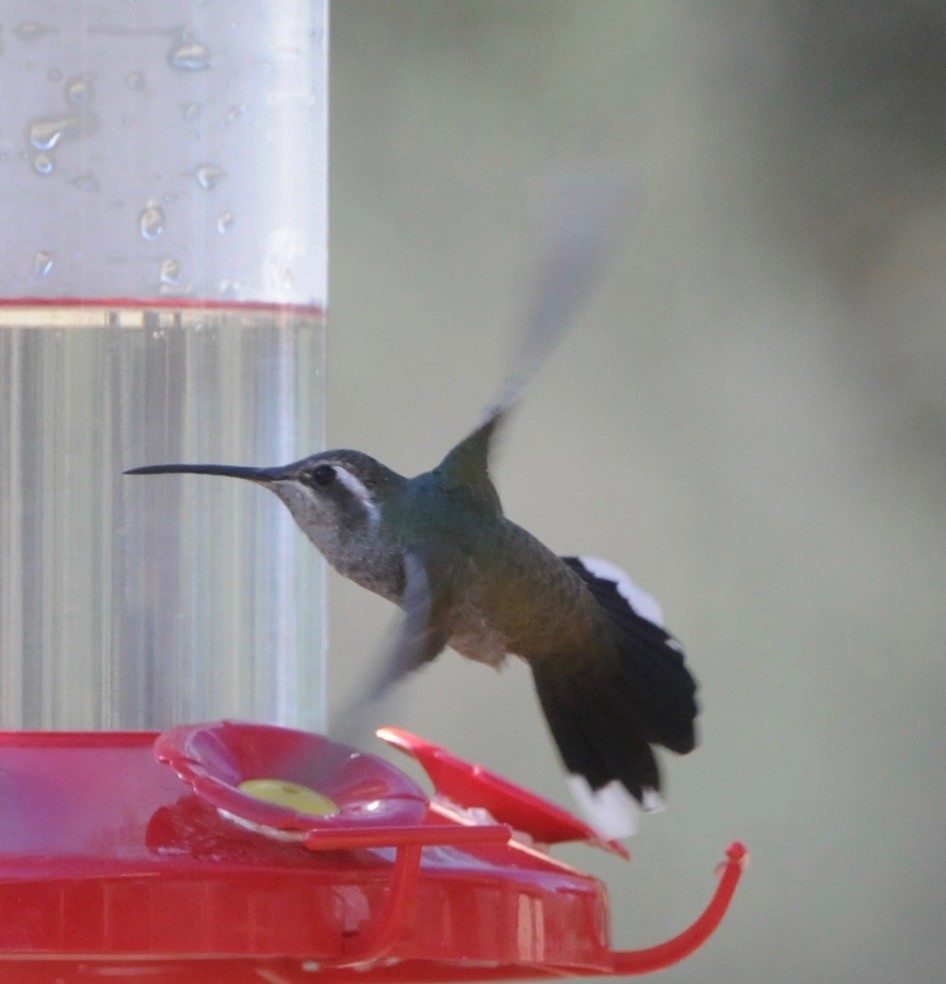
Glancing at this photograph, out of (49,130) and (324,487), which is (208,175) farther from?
(324,487)

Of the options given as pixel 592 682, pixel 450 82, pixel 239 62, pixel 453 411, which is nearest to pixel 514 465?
pixel 453 411

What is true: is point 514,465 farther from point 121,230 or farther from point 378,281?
point 121,230

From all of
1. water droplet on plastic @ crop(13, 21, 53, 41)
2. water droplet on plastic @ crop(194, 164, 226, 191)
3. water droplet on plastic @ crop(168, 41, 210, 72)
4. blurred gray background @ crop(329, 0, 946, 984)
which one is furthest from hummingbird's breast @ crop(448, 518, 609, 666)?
blurred gray background @ crop(329, 0, 946, 984)

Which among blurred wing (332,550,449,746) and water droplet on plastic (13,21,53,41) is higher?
water droplet on plastic (13,21,53,41)

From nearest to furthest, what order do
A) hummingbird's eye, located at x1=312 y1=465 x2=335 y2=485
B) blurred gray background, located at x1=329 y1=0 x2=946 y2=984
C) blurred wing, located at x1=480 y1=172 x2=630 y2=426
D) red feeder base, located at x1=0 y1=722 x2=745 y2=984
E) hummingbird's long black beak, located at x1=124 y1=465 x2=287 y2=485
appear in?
red feeder base, located at x1=0 y1=722 x2=745 y2=984
hummingbird's long black beak, located at x1=124 y1=465 x2=287 y2=485
hummingbird's eye, located at x1=312 y1=465 x2=335 y2=485
blurred wing, located at x1=480 y1=172 x2=630 y2=426
blurred gray background, located at x1=329 y1=0 x2=946 y2=984

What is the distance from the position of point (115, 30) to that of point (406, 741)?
1072 millimetres

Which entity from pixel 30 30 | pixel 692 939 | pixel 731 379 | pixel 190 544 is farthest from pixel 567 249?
pixel 731 379

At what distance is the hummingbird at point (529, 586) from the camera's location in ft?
10.2

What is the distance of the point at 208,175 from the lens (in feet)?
10.4

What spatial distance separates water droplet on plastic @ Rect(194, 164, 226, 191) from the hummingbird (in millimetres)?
415

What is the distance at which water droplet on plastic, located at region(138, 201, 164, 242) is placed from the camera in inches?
120

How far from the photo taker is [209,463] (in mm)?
3182

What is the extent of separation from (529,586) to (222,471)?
75 cm

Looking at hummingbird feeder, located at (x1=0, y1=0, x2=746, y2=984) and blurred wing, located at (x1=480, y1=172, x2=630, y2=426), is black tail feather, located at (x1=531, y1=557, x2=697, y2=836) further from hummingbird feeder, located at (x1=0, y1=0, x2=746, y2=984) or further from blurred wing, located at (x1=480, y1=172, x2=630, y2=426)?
blurred wing, located at (x1=480, y1=172, x2=630, y2=426)
